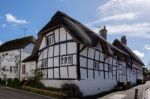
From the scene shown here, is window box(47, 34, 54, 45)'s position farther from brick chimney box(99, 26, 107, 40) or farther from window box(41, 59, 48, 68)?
brick chimney box(99, 26, 107, 40)

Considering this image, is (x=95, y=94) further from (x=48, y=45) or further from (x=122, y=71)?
(x=122, y=71)

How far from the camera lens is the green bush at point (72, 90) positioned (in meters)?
24.8

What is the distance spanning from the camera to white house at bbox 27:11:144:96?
2684cm

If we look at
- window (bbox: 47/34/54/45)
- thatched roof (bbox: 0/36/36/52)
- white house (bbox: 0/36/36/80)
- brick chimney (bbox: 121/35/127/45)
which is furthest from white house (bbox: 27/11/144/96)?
brick chimney (bbox: 121/35/127/45)

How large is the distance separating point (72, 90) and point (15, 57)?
20.8 meters

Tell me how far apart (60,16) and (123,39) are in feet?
113

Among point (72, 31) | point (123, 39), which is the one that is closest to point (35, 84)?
point (72, 31)

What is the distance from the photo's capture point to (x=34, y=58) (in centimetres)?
3559

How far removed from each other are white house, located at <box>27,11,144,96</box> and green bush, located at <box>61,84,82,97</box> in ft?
1.69

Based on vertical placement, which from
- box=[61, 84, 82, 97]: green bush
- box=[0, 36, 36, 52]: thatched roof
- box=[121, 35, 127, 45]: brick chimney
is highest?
box=[121, 35, 127, 45]: brick chimney

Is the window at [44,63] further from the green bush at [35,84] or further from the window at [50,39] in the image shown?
the window at [50,39]

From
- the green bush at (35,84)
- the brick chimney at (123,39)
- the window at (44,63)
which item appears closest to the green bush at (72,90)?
the green bush at (35,84)

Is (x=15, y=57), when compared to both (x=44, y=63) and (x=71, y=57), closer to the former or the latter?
(x=44, y=63)

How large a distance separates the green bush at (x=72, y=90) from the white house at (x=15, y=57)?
14.6 m
